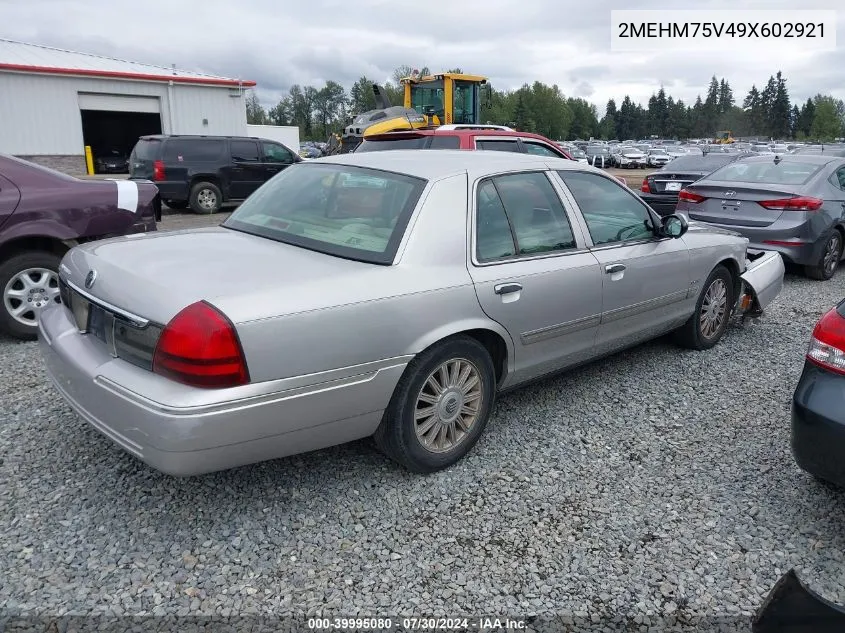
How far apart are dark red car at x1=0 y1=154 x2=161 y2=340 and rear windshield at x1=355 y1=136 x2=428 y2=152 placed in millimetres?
4087

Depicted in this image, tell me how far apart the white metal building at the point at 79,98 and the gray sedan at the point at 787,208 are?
877 inches

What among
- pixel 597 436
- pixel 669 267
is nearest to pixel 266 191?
pixel 597 436

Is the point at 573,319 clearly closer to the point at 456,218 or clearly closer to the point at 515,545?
the point at 456,218

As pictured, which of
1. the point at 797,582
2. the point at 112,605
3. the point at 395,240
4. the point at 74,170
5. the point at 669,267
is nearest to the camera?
the point at 797,582

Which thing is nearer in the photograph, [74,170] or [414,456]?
[414,456]

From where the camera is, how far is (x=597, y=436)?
12.7 ft

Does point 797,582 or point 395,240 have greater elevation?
point 395,240

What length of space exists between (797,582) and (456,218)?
2.09 meters

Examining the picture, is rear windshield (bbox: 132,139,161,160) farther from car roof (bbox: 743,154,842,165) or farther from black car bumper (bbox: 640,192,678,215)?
car roof (bbox: 743,154,842,165)

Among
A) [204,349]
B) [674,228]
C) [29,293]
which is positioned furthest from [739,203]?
[29,293]

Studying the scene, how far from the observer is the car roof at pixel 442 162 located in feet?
11.8

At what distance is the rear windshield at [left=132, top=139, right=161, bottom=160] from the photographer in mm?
14641

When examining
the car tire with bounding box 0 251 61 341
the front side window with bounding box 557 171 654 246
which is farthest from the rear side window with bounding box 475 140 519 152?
the car tire with bounding box 0 251 61 341

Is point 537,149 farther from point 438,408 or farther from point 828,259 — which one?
point 438,408
